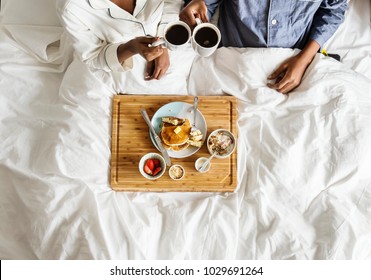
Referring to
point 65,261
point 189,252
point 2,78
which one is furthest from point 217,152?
point 2,78

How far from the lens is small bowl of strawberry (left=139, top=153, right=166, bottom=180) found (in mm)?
1154

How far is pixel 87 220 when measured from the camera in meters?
1.13

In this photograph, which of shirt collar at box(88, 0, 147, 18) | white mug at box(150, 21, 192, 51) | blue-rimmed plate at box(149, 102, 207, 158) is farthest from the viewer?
blue-rimmed plate at box(149, 102, 207, 158)

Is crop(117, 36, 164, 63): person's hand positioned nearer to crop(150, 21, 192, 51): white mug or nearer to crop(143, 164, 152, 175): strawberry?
crop(150, 21, 192, 51): white mug

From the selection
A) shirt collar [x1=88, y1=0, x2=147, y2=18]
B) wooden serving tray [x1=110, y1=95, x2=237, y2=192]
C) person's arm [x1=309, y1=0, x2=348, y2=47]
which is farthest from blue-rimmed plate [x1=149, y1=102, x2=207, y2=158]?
person's arm [x1=309, y1=0, x2=348, y2=47]

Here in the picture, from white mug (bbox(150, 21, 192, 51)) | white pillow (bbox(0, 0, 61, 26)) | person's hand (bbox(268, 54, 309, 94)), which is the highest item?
white mug (bbox(150, 21, 192, 51))

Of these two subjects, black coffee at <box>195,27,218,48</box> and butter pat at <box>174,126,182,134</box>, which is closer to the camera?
black coffee at <box>195,27,218,48</box>

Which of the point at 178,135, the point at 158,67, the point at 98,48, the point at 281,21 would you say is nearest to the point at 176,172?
the point at 178,135

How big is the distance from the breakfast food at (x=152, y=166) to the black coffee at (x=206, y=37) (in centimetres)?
38

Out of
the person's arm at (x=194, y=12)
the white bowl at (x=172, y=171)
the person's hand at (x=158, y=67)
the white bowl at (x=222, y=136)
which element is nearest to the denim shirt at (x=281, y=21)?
the person's arm at (x=194, y=12)

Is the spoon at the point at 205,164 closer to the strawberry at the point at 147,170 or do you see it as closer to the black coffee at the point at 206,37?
the strawberry at the point at 147,170

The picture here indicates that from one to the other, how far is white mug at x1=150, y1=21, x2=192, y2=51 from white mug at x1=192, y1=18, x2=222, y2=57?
0.09 ft

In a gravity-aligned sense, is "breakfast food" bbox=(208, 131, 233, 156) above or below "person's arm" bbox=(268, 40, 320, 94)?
below

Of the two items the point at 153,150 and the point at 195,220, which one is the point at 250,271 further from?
the point at 153,150
